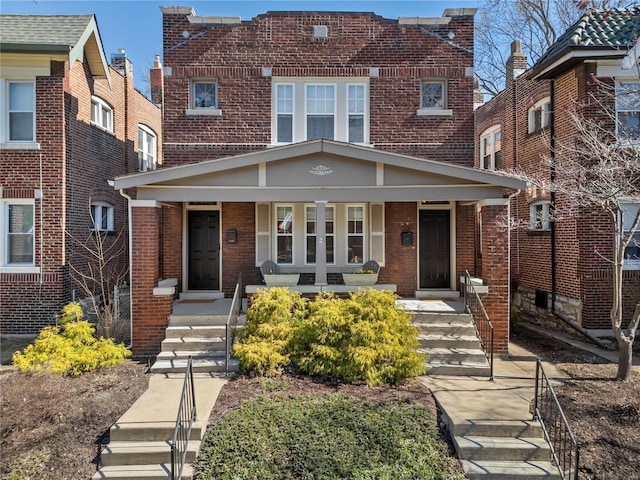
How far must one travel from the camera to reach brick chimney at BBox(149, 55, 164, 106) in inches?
683

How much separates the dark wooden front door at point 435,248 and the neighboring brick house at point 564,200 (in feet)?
8.47

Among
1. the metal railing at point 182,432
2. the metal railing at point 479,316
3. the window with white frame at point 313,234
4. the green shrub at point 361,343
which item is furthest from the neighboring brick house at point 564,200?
the metal railing at point 182,432

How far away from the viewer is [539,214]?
12.9 metres

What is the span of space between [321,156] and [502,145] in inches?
385

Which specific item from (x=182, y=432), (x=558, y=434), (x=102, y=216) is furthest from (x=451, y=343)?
(x=102, y=216)

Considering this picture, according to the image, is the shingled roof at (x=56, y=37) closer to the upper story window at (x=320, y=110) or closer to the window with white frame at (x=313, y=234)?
the upper story window at (x=320, y=110)

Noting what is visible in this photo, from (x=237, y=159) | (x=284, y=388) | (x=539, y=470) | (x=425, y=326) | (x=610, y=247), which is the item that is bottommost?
(x=539, y=470)

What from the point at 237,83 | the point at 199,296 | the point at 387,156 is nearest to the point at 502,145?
the point at 387,156

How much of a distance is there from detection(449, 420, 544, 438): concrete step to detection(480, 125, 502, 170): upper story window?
480 inches

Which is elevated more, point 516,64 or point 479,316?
point 516,64

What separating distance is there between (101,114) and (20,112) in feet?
8.92

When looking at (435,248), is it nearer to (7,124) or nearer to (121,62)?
(7,124)

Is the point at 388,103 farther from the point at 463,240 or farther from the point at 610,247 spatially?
the point at 610,247

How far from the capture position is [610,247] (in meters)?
10.3
